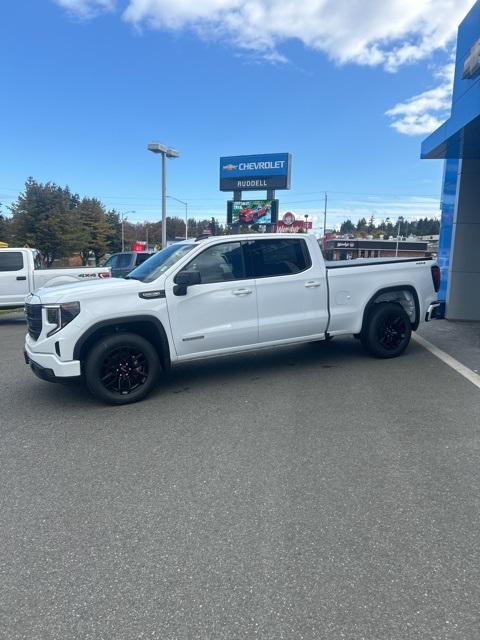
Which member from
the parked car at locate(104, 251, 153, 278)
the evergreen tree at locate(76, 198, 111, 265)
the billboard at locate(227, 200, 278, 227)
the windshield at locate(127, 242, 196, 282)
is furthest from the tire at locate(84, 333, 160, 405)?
the evergreen tree at locate(76, 198, 111, 265)

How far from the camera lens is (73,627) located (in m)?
2.29

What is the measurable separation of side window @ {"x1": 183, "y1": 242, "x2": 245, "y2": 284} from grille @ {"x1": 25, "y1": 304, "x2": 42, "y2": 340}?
179cm

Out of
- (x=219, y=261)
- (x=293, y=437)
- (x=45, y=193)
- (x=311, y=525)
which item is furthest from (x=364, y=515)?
(x=45, y=193)

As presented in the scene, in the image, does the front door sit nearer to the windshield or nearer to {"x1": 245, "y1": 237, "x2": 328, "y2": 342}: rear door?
{"x1": 245, "y1": 237, "x2": 328, "y2": 342}: rear door

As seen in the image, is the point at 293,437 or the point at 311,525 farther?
the point at 293,437

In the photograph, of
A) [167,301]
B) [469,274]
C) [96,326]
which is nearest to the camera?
[96,326]

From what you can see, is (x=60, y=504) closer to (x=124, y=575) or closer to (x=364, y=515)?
(x=124, y=575)

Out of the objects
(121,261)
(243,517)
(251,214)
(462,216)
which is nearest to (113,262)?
(121,261)

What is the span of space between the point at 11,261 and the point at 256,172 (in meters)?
22.7

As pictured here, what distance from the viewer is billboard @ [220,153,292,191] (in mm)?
32406

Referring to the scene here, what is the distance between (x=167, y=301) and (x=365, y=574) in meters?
3.87

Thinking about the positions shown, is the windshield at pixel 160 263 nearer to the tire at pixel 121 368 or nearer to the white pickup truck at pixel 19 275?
the tire at pixel 121 368

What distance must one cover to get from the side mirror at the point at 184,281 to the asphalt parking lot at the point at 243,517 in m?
1.31

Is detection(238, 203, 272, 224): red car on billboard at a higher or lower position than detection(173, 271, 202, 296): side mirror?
higher
